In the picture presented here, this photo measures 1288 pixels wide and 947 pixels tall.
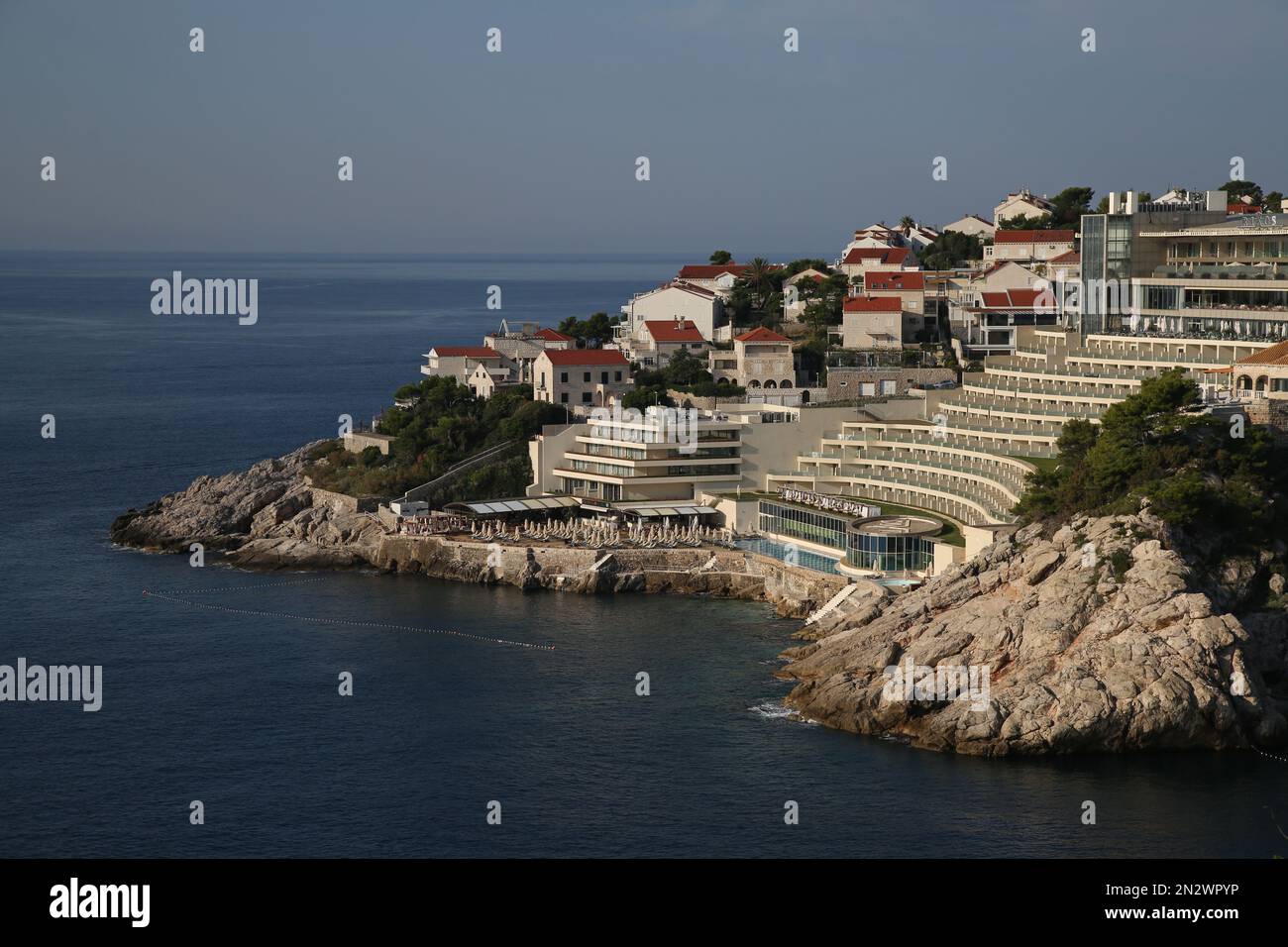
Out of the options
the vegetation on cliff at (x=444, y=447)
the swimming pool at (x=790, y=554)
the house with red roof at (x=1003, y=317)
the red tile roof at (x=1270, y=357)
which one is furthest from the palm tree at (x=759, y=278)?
the red tile roof at (x=1270, y=357)

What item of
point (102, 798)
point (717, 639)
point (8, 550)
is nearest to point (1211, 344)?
point (717, 639)

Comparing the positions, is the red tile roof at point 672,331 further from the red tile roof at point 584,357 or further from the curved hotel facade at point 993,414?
the curved hotel facade at point 993,414

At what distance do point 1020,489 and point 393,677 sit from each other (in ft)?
64.4

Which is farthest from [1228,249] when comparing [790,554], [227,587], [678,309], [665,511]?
[227,587]

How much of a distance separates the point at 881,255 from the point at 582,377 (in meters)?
21.7

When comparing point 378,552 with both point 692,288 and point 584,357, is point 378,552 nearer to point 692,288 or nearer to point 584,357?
point 584,357

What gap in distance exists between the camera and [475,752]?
37.3m

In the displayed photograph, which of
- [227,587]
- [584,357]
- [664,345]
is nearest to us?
[227,587]

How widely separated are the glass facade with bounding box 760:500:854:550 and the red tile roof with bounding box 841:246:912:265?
2916 centimetres

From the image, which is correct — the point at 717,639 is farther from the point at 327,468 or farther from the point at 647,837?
the point at 327,468

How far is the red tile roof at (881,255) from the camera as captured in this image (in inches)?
3268

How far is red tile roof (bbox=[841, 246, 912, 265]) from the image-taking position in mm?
83000

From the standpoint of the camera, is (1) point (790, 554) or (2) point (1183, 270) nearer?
(1) point (790, 554)

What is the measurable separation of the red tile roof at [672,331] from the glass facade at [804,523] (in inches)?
722
